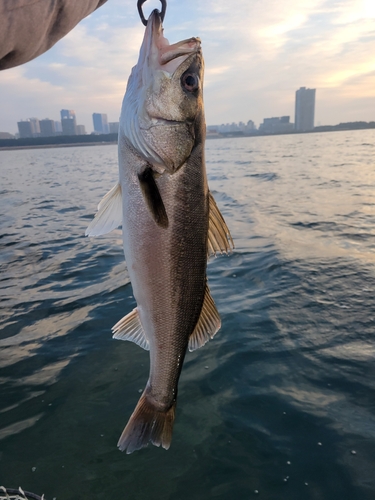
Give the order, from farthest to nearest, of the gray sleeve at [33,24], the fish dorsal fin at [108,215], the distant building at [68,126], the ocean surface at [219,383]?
1. the distant building at [68,126]
2. the ocean surface at [219,383]
3. the fish dorsal fin at [108,215]
4. the gray sleeve at [33,24]

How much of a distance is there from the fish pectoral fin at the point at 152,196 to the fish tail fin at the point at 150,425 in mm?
1238

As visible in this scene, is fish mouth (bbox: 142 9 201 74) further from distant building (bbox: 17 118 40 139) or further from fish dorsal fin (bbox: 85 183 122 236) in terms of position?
distant building (bbox: 17 118 40 139)

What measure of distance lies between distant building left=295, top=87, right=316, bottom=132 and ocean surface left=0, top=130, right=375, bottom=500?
6345 inches

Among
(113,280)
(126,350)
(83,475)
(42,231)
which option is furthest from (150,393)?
(42,231)

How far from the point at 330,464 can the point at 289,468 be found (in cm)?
42

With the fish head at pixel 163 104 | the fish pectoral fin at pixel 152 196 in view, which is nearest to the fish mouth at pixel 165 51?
the fish head at pixel 163 104

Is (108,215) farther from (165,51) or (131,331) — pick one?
(165,51)

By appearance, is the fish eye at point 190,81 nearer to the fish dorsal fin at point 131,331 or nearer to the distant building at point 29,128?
the fish dorsal fin at point 131,331

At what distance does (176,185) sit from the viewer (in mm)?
2311

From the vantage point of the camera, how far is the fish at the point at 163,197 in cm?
230

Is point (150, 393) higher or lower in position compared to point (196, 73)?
lower

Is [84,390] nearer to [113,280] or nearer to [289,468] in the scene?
[289,468]

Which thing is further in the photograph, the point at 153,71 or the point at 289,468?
the point at 289,468

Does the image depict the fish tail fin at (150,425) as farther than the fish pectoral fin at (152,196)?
Yes
